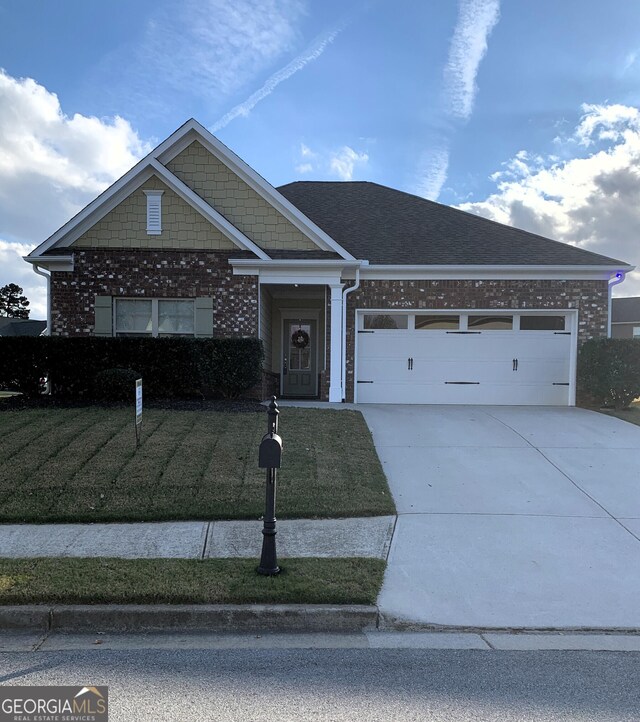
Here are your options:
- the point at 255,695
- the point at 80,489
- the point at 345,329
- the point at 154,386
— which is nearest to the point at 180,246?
the point at 154,386

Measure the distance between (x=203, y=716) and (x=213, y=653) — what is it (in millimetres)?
738

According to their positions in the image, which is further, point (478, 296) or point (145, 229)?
point (478, 296)

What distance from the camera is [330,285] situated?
13.1 m

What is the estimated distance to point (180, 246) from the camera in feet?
41.7

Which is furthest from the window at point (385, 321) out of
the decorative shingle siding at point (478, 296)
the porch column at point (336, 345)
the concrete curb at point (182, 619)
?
the concrete curb at point (182, 619)

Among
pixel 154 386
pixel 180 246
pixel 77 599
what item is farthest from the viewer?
pixel 180 246

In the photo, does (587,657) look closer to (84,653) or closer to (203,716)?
(203,716)

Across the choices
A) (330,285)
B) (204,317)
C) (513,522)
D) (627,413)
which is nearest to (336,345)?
(330,285)

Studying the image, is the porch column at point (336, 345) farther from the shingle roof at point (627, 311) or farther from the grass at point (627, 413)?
A: the shingle roof at point (627, 311)

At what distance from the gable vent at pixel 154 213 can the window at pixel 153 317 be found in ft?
5.25

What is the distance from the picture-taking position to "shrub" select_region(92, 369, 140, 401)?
11.1 metres

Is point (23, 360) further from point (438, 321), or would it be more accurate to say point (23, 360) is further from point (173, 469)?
point (438, 321)

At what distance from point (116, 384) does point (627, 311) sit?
162ft

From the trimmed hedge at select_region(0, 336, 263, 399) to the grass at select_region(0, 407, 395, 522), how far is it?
1587 millimetres
